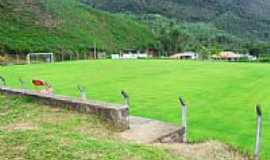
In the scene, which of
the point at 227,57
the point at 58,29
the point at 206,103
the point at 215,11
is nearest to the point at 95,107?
the point at 206,103

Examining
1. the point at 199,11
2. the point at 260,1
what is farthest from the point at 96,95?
the point at 260,1

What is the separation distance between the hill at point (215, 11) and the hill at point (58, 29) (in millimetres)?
37178

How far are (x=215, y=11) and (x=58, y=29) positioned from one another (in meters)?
70.0

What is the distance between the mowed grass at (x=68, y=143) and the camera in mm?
5043

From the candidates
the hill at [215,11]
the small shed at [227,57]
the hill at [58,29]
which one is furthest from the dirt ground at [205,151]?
the hill at [215,11]

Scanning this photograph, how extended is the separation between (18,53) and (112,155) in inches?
2152

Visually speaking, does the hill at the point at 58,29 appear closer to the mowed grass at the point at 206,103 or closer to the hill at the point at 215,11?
the hill at the point at 215,11

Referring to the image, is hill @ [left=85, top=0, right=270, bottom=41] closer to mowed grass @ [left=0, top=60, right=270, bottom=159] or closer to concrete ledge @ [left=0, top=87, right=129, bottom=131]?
mowed grass @ [left=0, top=60, right=270, bottom=159]

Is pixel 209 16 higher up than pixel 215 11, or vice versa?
pixel 215 11

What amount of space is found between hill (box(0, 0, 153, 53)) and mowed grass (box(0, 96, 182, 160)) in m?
50.8

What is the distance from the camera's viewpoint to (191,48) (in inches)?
3314

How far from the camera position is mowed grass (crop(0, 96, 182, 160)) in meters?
5.04

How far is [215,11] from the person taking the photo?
124562 mm

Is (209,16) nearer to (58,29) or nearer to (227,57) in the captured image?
(227,57)
